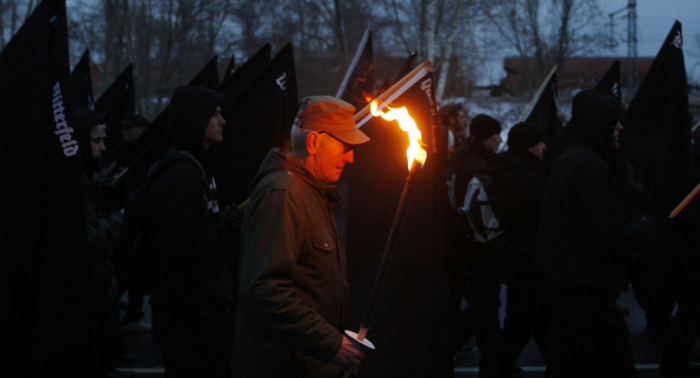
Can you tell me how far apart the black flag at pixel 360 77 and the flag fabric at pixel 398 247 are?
478 millimetres

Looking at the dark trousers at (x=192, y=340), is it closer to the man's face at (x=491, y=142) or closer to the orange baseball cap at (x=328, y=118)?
the orange baseball cap at (x=328, y=118)

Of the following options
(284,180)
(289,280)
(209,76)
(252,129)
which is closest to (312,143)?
(284,180)

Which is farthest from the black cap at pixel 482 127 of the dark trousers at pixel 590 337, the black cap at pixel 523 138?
the dark trousers at pixel 590 337

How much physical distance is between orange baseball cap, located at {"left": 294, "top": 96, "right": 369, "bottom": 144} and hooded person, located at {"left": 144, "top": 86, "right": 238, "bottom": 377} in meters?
1.01

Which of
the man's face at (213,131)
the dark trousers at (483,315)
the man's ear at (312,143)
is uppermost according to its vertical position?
the man's face at (213,131)

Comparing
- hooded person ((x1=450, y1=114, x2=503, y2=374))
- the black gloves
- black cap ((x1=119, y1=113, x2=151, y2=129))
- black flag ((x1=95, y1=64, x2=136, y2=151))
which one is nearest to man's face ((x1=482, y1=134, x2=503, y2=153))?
hooded person ((x1=450, y1=114, x2=503, y2=374))

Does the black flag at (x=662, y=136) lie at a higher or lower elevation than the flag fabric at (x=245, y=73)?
lower

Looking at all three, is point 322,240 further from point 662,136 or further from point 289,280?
point 662,136

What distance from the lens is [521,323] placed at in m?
4.84

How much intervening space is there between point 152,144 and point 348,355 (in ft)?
10.3

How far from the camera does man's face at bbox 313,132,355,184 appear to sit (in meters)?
2.63

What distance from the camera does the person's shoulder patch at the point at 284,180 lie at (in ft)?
8.21

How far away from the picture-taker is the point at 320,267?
2549 millimetres

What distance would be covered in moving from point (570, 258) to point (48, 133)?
9.03 feet
